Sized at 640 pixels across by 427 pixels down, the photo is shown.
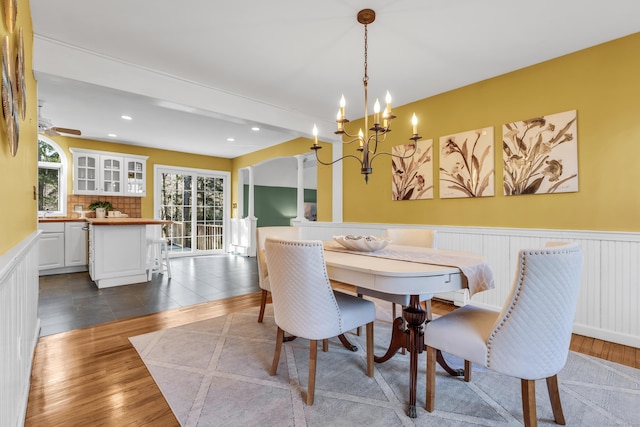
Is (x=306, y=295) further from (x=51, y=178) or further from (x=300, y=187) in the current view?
(x=51, y=178)

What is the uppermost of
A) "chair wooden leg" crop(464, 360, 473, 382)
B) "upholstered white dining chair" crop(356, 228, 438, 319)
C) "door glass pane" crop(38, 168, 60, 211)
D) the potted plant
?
"door glass pane" crop(38, 168, 60, 211)

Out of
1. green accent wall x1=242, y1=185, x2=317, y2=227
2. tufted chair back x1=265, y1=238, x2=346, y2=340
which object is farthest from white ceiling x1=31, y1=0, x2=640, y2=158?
green accent wall x1=242, y1=185, x2=317, y2=227

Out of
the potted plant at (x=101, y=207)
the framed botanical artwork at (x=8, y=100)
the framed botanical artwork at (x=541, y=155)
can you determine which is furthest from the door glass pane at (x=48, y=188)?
the framed botanical artwork at (x=541, y=155)

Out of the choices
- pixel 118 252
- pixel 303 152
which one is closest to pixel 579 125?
pixel 303 152

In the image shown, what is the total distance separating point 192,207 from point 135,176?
1.33 meters

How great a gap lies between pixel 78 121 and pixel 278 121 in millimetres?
3227

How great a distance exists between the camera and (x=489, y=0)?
2.02 meters

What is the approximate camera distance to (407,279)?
4.86 ft

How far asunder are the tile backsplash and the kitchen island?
2.16 m

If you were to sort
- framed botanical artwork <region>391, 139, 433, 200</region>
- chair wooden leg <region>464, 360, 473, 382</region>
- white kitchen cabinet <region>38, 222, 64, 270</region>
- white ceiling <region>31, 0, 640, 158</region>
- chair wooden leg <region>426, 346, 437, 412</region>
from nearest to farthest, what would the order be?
chair wooden leg <region>426, 346, 437, 412</region>, chair wooden leg <region>464, 360, 473, 382</region>, white ceiling <region>31, 0, 640, 158</region>, framed botanical artwork <region>391, 139, 433, 200</region>, white kitchen cabinet <region>38, 222, 64, 270</region>

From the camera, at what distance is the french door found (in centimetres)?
669

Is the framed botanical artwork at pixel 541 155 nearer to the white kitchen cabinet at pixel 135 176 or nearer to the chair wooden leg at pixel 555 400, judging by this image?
the chair wooden leg at pixel 555 400

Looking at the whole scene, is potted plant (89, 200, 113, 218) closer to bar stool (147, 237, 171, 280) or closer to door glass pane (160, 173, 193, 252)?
door glass pane (160, 173, 193, 252)

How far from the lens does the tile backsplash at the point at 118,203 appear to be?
5652 mm
